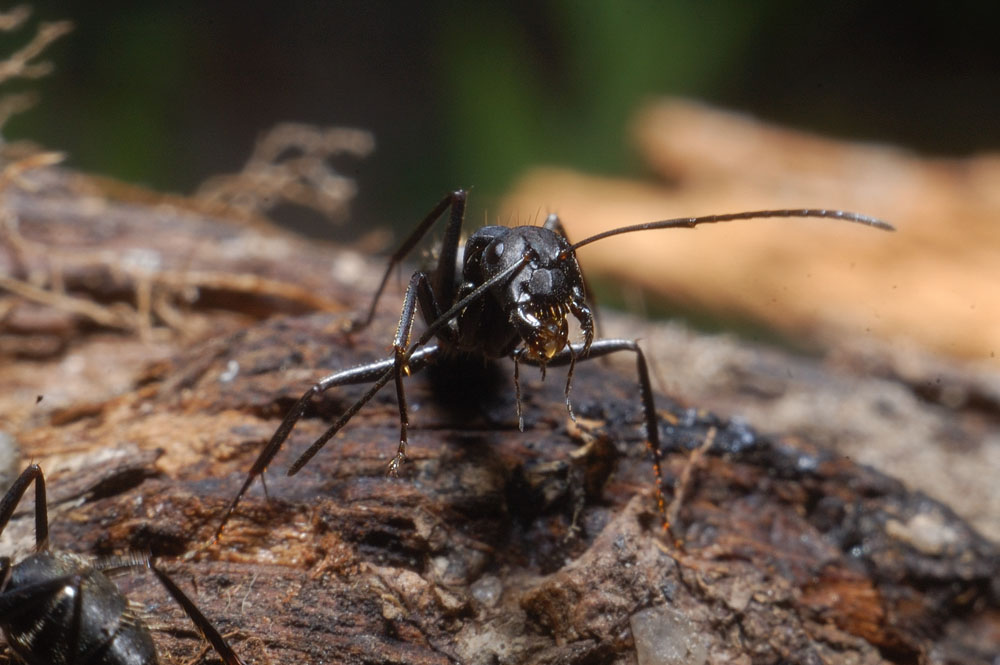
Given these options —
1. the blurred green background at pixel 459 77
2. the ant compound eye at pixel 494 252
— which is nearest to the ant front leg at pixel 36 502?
the ant compound eye at pixel 494 252

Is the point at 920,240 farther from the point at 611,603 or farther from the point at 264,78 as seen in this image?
the point at 264,78

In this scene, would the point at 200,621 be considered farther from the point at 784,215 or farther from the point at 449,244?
the point at 784,215

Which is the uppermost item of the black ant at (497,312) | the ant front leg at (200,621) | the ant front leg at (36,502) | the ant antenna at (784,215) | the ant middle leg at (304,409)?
the ant antenna at (784,215)

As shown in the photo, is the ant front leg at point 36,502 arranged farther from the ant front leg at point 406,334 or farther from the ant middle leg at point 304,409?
the ant front leg at point 406,334

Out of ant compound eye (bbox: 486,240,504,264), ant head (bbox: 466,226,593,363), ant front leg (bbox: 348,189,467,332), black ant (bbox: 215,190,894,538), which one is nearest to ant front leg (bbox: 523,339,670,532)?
black ant (bbox: 215,190,894,538)

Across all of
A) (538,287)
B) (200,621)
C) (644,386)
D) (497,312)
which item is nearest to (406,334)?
(497,312)

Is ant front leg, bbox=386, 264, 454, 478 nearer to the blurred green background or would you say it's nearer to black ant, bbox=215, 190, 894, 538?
black ant, bbox=215, 190, 894, 538
